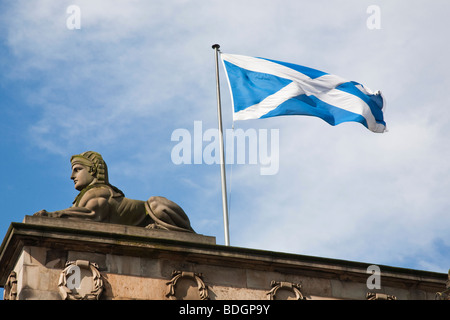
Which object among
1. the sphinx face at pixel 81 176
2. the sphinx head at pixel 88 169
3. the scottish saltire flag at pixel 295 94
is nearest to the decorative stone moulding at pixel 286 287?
the sphinx head at pixel 88 169

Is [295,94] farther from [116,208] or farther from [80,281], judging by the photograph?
[80,281]

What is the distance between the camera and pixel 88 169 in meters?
26.3

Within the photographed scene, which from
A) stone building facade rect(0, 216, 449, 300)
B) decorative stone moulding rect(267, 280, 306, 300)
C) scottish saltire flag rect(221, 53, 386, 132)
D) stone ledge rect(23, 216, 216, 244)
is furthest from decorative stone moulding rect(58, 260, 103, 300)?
scottish saltire flag rect(221, 53, 386, 132)

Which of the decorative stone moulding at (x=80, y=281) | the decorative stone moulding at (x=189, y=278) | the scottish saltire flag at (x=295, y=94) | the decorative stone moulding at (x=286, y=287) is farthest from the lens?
the scottish saltire flag at (x=295, y=94)

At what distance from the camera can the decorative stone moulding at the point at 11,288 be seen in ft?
75.4

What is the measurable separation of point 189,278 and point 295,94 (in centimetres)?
873

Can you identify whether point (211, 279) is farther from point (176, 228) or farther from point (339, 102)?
point (339, 102)

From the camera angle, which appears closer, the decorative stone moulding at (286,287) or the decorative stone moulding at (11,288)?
the decorative stone moulding at (11,288)

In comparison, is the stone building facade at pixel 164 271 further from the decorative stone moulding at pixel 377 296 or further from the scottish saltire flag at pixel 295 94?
the scottish saltire flag at pixel 295 94

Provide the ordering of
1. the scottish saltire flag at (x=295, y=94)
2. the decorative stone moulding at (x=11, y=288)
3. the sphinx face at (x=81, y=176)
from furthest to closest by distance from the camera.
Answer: the scottish saltire flag at (x=295, y=94) → the sphinx face at (x=81, y=176) → the decorative stone moulding at (x=11, y=288)

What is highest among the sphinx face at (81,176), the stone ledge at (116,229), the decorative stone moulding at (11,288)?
the sphinx face at (81,176)

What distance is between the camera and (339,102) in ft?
103

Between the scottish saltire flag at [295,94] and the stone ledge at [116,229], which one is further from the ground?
the scottish saltire flag at [295,94]
